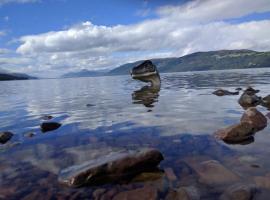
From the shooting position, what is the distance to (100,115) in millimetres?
25328

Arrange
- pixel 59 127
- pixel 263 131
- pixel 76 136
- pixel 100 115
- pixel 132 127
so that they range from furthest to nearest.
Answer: pixel 100 115, pixel 59 127, pixel 132 127, pixel 76 136, pixel 263 131

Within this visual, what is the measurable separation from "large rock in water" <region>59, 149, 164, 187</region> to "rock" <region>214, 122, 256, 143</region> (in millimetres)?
4916

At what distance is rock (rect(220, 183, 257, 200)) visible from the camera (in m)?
8.65

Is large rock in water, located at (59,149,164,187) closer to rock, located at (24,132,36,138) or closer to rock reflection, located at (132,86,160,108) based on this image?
rock, located at (24,132,36,138)

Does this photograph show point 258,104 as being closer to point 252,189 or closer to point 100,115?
point 100,115

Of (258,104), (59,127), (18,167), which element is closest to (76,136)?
(59,127)

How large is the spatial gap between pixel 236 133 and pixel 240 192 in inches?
263

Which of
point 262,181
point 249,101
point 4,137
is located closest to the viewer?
point 262,181

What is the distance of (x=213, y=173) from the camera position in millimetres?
10602

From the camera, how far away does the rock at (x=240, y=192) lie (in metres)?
8.65

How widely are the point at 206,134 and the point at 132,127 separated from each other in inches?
205

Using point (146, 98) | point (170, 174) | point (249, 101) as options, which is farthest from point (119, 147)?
point (146, 98)

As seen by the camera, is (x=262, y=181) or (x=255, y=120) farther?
(x=255, y=120)

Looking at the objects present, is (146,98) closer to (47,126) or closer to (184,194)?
(47,126)
